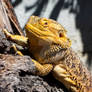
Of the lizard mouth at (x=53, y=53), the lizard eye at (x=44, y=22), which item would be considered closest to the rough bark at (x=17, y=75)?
the lizard mouth at (x=53, y=53)

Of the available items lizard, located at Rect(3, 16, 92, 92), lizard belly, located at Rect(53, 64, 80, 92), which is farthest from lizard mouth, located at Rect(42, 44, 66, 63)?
lizard belly, located at Rect(53, 64, 80, 92)

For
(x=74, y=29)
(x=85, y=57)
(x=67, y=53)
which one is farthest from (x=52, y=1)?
(x=67, y=53)

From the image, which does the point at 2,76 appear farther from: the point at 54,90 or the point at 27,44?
the point at 54,90

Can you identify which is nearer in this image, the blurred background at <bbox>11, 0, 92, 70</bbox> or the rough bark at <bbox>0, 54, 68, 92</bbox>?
the rough bark at <bbox>0, 54, 68, 92</bbox>

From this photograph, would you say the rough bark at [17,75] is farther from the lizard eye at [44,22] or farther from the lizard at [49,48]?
the lizard eye at [44,22]

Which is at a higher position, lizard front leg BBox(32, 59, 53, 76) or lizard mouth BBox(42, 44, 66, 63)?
Result: lizard mouth BBox(42, 44, 66, 63)

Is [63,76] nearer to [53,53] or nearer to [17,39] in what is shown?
[53,53]

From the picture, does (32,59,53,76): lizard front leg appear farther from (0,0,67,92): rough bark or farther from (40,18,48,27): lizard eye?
(40,18,48,27): lizard eye
